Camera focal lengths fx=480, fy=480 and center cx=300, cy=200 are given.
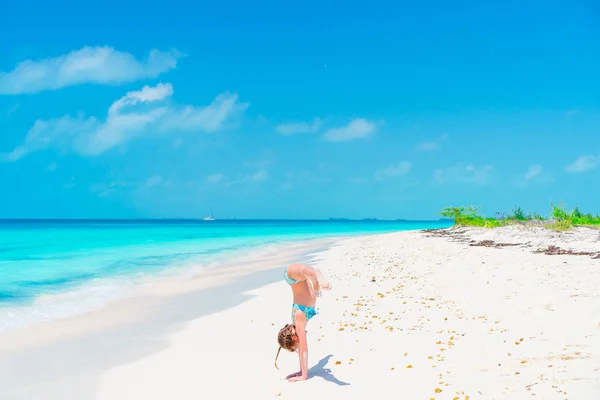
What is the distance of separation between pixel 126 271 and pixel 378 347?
17.1m

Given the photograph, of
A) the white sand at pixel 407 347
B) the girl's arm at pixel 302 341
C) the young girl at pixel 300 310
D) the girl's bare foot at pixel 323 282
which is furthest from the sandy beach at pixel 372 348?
the girl's bare foot at pixel 323 282

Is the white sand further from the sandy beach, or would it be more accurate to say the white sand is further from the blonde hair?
the blonde hair

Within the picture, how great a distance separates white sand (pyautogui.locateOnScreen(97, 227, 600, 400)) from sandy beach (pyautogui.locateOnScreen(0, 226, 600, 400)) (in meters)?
0.02

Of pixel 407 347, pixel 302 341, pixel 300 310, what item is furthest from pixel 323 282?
pixel 407 347

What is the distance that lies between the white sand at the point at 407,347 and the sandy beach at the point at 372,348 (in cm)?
2

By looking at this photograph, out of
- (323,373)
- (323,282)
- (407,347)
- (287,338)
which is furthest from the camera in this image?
(407,347)

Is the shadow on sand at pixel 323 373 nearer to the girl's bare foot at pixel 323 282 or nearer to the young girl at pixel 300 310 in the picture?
the young girl at pixel 300 310

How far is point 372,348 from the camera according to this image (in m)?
7.40

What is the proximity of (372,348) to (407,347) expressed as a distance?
0.53 metres

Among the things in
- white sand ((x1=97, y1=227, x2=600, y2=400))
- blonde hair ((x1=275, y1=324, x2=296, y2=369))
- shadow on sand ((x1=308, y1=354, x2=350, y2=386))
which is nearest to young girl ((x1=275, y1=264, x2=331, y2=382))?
blonde hair ((x1=275, y1=324, x2=296, y2=369))

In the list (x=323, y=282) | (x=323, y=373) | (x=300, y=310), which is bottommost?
(x=323, y=373)

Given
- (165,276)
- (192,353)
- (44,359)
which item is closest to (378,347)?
(192,353)

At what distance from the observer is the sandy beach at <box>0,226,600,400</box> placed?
5832 millimetres

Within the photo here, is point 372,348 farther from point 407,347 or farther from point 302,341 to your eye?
point 302,341
